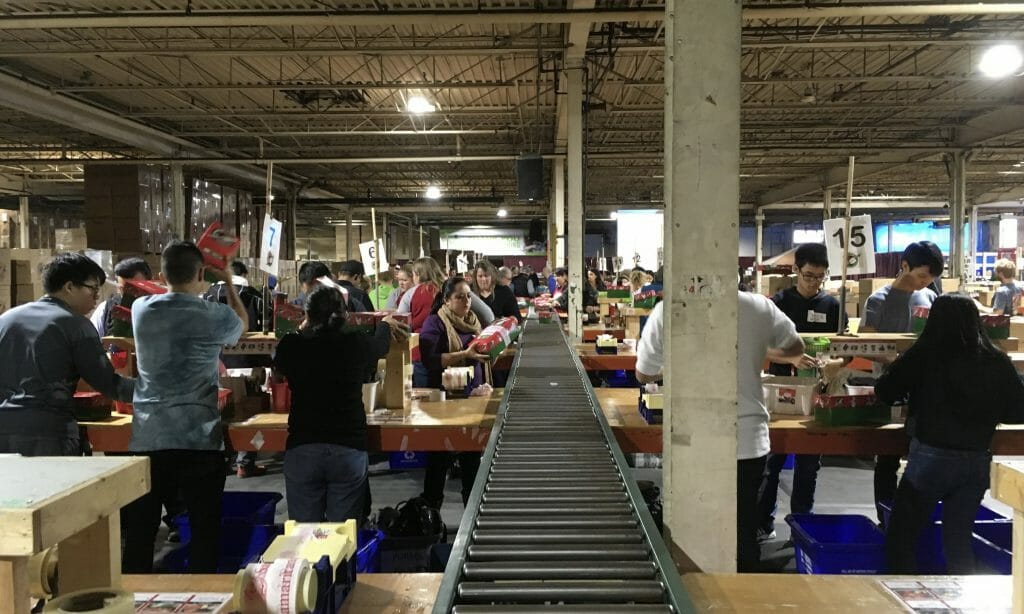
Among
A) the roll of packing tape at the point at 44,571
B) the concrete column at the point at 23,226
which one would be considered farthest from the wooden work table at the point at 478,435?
the concrete column at the point at 23,226

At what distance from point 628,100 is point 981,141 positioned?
6.70 metres

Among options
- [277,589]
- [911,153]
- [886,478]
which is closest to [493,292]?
[886,478]

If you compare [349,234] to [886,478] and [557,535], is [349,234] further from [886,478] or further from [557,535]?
[557,535]

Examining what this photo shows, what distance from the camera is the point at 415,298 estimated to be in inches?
250

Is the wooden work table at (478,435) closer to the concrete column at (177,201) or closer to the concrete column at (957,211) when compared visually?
the concrete column at (177,201)

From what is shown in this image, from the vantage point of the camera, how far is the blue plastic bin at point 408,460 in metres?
5.88

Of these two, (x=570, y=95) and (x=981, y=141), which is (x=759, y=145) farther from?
(x=570, y=95)

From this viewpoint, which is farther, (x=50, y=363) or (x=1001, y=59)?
(x=1001, y=59)

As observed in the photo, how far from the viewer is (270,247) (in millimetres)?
4336

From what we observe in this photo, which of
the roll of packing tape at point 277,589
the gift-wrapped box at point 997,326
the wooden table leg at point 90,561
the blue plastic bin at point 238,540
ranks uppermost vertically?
the gift-wrapped box at point 997,326

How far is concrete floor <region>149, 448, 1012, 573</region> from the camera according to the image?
4.92 m

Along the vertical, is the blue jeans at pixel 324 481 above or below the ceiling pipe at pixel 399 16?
below

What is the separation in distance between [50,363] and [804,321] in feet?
14.3

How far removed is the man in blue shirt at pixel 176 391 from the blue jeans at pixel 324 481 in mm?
376
